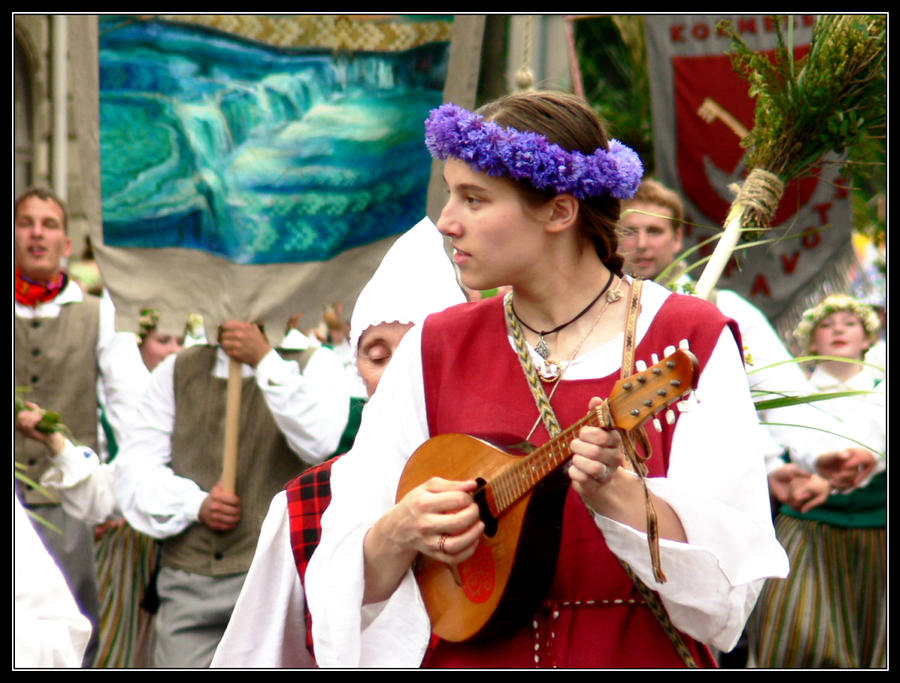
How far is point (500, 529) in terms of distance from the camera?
104 inches

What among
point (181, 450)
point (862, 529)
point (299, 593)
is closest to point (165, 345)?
point (181, 450)

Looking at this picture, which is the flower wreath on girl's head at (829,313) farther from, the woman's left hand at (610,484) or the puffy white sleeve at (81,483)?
the woman's left hand at (610,484)

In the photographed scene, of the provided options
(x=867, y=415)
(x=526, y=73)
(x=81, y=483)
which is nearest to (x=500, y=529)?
(x=526, y=73)

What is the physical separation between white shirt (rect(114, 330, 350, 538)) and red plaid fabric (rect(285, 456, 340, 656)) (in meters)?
2.11

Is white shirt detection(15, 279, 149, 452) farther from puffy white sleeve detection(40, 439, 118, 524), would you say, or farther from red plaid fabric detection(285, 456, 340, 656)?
red plaid fabric detection(285, 456, 340, 656)

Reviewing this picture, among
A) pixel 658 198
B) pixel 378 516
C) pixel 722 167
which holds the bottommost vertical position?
pixel 378 516

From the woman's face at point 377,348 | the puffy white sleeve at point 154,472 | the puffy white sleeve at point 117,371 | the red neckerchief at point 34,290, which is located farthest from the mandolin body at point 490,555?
the red neckerchief at point 34,290

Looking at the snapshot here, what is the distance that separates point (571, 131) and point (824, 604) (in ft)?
15.4

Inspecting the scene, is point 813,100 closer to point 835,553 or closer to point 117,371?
point 835,553

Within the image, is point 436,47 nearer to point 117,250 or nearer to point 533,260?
point 117,250

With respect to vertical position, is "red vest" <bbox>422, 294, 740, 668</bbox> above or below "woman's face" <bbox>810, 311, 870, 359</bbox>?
below

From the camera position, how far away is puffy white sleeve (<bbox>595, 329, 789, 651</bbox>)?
2.43 meters

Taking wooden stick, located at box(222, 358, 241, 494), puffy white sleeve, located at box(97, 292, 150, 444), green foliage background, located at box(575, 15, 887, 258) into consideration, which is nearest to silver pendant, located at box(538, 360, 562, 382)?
wooden stick, located at box(222, 358, 241, 494)

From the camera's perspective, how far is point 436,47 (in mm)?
5004
